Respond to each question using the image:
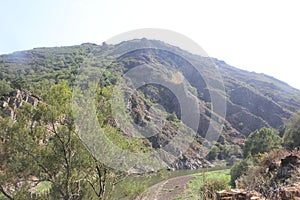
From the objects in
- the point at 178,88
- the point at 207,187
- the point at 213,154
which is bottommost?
the point at 213,154

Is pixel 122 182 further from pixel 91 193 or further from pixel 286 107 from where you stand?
pixel 286 107

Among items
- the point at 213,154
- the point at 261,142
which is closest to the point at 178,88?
the point at 213,154

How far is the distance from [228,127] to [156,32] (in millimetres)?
128441

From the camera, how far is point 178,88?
286ft

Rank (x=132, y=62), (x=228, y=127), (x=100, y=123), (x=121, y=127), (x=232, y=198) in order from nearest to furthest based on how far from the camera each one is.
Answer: (x=232, y=198) → (x=100, y=123) → (x=121, y=127) → (x=132, y=62) → (x=228, y=127)

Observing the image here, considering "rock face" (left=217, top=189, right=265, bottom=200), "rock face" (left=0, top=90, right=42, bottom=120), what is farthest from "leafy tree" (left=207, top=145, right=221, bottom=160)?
"rock face" (left=217, top=189, right=265, bottom=200)

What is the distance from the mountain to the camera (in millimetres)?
81312

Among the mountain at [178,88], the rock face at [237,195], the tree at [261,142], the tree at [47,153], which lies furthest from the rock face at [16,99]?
the rock face at [237,195]

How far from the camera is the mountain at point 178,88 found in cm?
8131

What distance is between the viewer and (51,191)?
1222cm

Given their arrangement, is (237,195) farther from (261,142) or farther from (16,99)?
(16,99)

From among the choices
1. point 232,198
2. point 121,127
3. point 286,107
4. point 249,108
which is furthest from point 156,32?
point 286,107

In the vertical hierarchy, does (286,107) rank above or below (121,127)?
below

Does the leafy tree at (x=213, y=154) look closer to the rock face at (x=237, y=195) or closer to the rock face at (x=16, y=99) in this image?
the rock face at (x=16, y=99)
